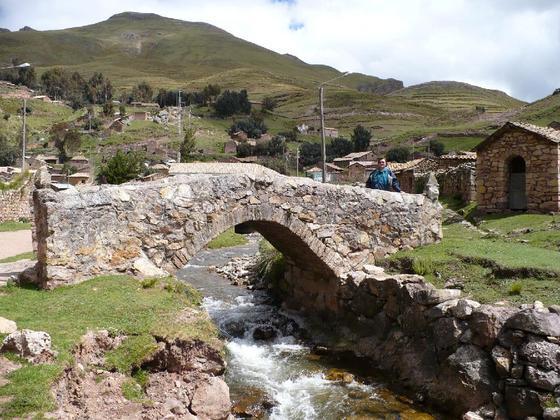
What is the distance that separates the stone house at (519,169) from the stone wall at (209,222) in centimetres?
554

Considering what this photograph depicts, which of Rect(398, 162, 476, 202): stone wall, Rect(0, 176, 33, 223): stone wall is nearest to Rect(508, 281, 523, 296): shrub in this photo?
Rect(398, 162, 476, 202): stone wall

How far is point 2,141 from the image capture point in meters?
68.6

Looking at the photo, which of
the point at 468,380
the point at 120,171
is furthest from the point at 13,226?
the point at 468,380

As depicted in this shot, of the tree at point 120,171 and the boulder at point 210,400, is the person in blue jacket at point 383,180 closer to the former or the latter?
the boulder at point 210,400

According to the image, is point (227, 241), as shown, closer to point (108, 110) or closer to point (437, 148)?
point (437, 148)

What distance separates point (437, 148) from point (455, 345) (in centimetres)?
5560

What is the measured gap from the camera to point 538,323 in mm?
8234

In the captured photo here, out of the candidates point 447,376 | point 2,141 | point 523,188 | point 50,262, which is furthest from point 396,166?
point 2,141

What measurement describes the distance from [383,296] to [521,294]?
2.84 metres

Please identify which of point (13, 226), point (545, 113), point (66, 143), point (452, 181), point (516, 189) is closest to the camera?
point (516, 189)

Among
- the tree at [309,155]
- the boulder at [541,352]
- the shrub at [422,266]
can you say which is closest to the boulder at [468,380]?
the boulder at [541,352]

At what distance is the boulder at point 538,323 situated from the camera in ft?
26.8

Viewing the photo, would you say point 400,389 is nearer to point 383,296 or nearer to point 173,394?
point 383,296

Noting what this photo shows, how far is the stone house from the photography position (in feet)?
58.2
